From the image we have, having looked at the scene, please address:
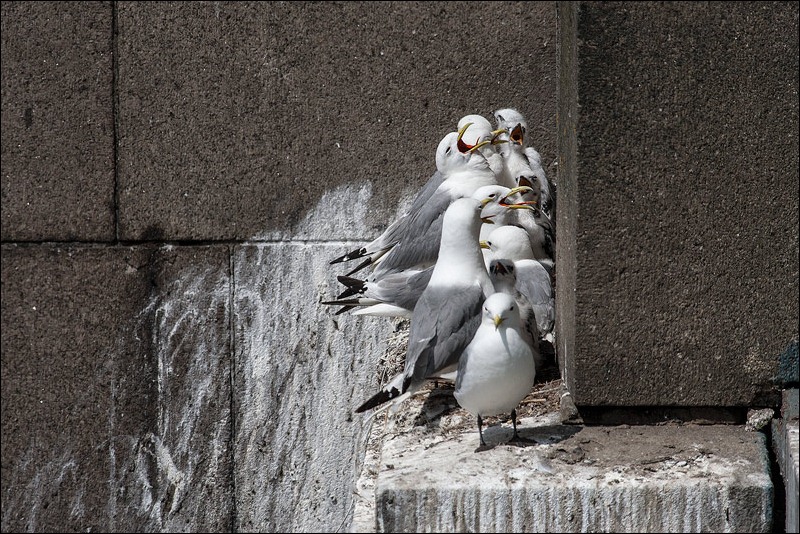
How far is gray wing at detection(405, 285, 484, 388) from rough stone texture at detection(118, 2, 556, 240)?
4.65ft

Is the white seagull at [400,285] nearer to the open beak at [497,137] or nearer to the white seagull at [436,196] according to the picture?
the white seagull at [436,196]

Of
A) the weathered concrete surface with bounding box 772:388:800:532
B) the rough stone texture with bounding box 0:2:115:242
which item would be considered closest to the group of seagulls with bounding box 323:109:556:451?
the weathered concrete surface with bounding box 772:388:800:532

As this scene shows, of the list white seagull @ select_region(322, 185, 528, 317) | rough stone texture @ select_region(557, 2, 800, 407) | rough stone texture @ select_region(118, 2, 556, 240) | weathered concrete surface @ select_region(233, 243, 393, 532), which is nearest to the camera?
rough stone texture @ select_region(557, 2, 800, 407)

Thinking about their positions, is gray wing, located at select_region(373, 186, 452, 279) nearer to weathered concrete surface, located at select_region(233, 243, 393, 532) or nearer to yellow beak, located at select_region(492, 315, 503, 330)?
weathered concrete surface, located at select_region(233, 243, 393, 532)

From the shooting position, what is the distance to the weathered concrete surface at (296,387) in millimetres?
4812

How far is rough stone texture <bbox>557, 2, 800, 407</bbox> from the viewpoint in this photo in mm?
2891

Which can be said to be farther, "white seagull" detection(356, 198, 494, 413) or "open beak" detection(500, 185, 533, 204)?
"open beak" detection(500, 185, 533, 204)

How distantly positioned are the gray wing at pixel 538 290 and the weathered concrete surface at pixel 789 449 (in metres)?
1.01

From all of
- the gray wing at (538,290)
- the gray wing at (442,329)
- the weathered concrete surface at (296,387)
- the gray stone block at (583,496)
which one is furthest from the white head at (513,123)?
the gray stone block at (583,496)

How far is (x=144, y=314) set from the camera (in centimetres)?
486

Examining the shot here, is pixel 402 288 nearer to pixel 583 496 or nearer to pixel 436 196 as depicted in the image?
pixel 436 196

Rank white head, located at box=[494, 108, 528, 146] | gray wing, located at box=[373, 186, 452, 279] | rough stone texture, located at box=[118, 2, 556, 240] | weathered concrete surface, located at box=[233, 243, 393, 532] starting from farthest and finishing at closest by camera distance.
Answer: weathered concrete surface, located at box=[233, 243, 393, 532], rough stone texture, located at box=[118, 2, 556, 240], white head, located at box=[494, 108, 528, 146], gray wing, located at box=[373, 186, 452, 279]

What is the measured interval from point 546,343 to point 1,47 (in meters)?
2.74

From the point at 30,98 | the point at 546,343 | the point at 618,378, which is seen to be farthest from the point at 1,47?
the point at 618,378
